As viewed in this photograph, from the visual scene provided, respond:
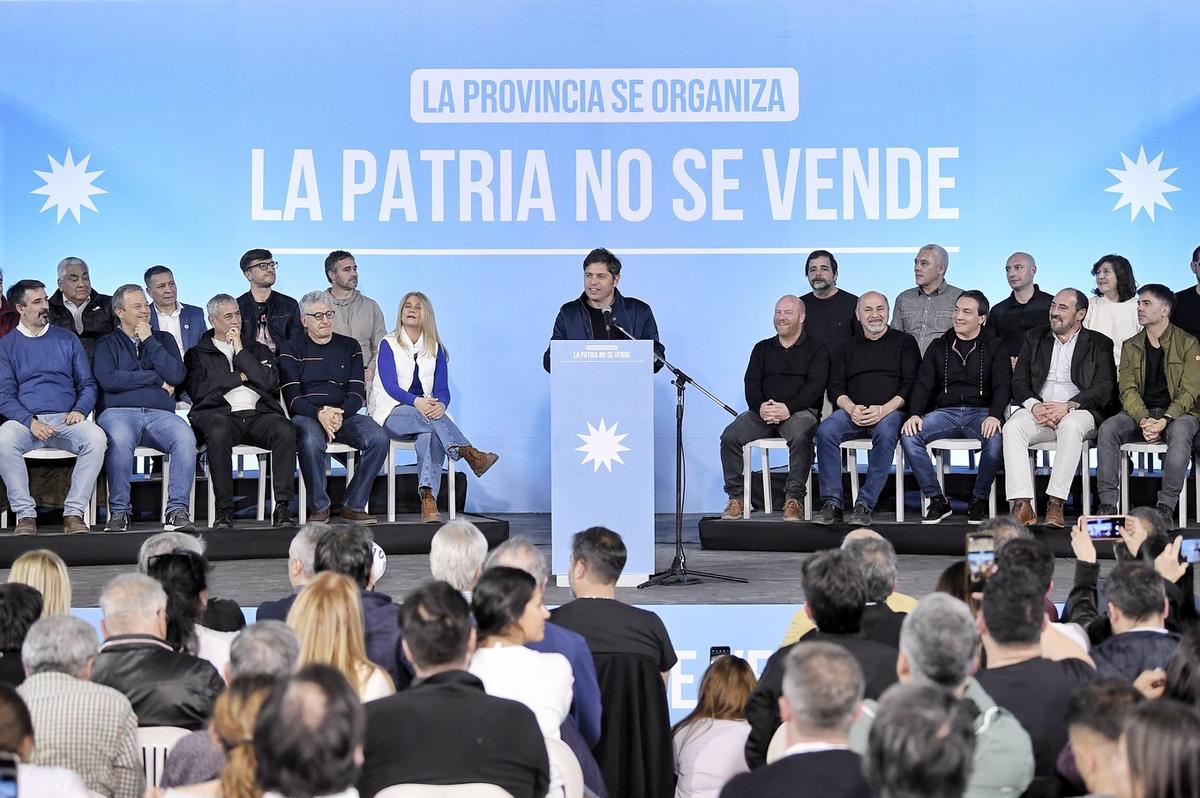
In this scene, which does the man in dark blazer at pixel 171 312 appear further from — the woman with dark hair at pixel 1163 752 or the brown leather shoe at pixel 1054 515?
the woman with dark hair at pixel 1163 752

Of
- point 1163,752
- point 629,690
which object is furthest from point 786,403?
point 1163,752

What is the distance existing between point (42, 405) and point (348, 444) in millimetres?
1431

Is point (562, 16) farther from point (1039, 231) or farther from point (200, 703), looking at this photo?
point (200, 703)

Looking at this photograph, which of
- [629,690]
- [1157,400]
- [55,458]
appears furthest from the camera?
[1157,400]

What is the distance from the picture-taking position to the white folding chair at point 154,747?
2.80 metres

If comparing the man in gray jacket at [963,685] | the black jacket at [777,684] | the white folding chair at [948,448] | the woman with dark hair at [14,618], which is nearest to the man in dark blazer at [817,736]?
the man in gray jacket at [963,685]

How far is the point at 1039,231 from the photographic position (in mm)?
8359

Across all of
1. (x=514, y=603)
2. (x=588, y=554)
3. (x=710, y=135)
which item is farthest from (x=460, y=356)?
(x=514, y=603)

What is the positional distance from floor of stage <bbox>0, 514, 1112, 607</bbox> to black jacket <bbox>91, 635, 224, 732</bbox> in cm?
246

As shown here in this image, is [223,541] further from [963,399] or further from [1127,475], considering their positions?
[1127,475]

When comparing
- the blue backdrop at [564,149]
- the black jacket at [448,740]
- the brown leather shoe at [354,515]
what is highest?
the blue backdrop at [564,149]

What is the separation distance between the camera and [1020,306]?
7.67m

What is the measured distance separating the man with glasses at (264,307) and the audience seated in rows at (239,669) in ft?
16.4

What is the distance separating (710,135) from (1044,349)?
2.42m
